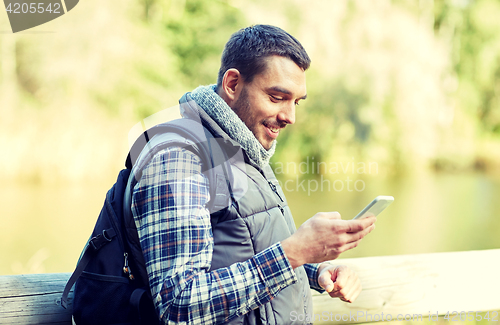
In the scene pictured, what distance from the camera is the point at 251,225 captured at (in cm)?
117

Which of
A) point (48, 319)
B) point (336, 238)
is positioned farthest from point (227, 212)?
point (48, 319)

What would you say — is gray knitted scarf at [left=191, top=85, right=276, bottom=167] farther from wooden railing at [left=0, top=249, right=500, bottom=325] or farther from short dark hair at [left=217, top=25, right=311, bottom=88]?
wooden railing at [left=0, top=249, right=500, bottom=325]

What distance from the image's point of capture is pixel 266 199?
1264 mm

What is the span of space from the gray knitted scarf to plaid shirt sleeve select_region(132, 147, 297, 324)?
260mm

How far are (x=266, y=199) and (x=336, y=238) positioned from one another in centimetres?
26

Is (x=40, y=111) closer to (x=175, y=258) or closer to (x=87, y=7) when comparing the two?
(x=87, y=7)

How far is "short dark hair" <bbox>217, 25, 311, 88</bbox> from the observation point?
4.51ft

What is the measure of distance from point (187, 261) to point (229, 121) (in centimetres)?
47

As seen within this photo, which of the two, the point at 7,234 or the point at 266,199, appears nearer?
the point at 266,199

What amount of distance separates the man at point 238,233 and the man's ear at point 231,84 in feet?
0.10

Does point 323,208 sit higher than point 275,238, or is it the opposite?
point 275,238

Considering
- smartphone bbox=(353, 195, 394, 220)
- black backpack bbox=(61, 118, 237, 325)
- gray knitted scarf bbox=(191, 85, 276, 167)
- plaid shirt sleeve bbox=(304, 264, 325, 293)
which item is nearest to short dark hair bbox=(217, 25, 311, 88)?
gray knitted scarf bbox=(191, 85, 276, 167)

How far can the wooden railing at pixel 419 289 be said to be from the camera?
188 cm

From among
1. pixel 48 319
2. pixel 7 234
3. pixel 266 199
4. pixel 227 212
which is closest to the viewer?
pixel 227 212
